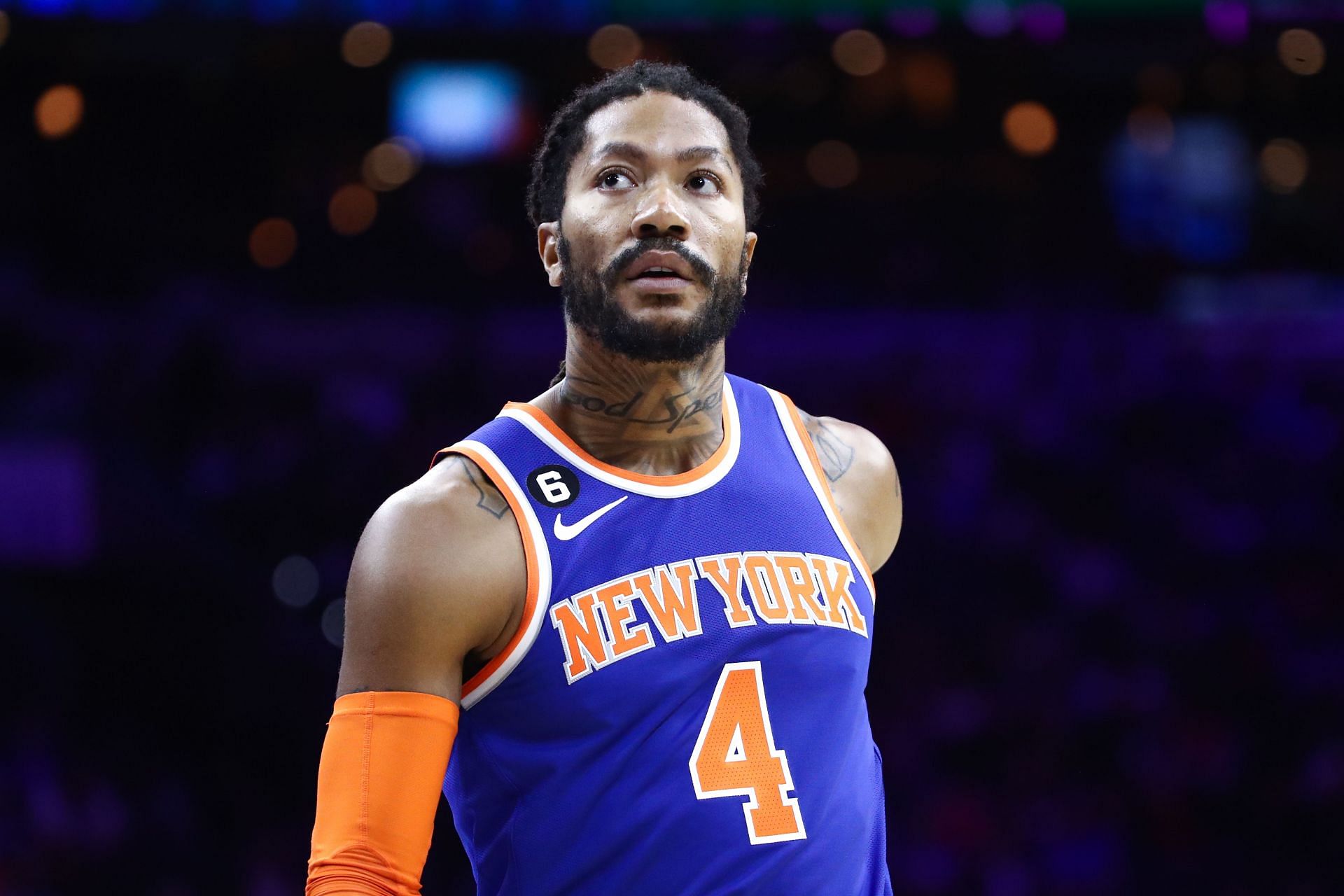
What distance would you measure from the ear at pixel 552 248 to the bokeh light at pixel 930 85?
9364 mm

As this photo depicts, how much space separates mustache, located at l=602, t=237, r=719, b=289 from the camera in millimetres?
2277

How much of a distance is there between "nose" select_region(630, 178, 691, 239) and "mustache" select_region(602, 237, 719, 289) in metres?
0.01

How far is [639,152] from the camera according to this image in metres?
2.36

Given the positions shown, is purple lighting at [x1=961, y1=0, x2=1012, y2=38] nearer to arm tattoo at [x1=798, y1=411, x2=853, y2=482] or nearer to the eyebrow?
arm tattoo at [x1=798, y1=411, x2=853, y2=482]

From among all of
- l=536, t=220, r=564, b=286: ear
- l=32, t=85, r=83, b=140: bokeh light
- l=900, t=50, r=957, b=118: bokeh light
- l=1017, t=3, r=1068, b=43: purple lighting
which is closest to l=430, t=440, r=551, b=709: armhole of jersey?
l=536, t=220, r=564, b=286: ear

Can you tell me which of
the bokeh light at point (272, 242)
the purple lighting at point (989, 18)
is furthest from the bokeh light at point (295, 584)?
the purple lighting at point (989, 18)

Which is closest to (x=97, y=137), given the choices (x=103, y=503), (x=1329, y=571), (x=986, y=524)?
(x=103, y=503)

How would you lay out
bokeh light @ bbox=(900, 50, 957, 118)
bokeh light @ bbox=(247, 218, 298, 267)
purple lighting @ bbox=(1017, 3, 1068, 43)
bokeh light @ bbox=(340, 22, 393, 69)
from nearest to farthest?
1. purple lighting @ bbox=(1017, 3, 1068, 43)
2. bokeh light @ bbox=(340, 22, 393, 69)
3. bokeh light @ bbox=(900, 50, 957, 118)
4. bokeh light @ bbox=(247, 218, 298, 267)

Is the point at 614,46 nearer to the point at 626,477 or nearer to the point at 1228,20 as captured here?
the point at 1228,20

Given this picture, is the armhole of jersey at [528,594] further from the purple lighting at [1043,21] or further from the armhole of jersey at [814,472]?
the purple lighting at [1043,21]

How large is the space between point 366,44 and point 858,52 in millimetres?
3772

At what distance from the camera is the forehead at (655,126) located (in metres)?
2.37

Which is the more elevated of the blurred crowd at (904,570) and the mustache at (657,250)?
the mustache at (657,250)

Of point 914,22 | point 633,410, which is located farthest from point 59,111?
point 633,410
